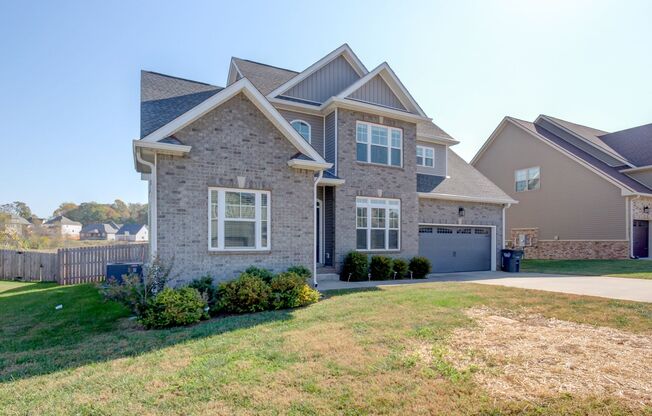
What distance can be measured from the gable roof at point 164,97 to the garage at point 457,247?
9957mm

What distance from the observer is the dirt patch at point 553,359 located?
4.03 m

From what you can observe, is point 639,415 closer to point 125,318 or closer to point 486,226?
point 125,318

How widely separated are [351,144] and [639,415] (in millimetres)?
10867

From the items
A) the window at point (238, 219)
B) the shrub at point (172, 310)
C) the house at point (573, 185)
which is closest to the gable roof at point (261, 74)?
the window at point (238, 219)

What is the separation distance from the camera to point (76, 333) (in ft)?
22.2

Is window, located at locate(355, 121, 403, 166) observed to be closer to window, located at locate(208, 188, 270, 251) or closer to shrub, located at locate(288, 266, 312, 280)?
window, located at locate(208, 188, 270, 251)

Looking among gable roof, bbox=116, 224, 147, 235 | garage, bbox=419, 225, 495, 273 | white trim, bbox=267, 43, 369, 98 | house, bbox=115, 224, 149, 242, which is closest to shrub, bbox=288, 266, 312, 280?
white trim, bbox=267, 43, 369, 98

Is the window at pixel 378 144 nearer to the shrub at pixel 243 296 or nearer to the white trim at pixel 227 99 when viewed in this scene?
the white trim at pixel 227 99

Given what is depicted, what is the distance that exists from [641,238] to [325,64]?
795 inches

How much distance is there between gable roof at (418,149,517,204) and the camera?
15281 mm

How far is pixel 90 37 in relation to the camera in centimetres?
1108

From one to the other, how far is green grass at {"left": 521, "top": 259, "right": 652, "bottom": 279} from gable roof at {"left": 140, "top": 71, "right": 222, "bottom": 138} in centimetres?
1605

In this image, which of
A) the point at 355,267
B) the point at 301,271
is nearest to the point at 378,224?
the point at 355,267

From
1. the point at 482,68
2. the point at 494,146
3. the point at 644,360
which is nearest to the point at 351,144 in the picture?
the point at 482,68
